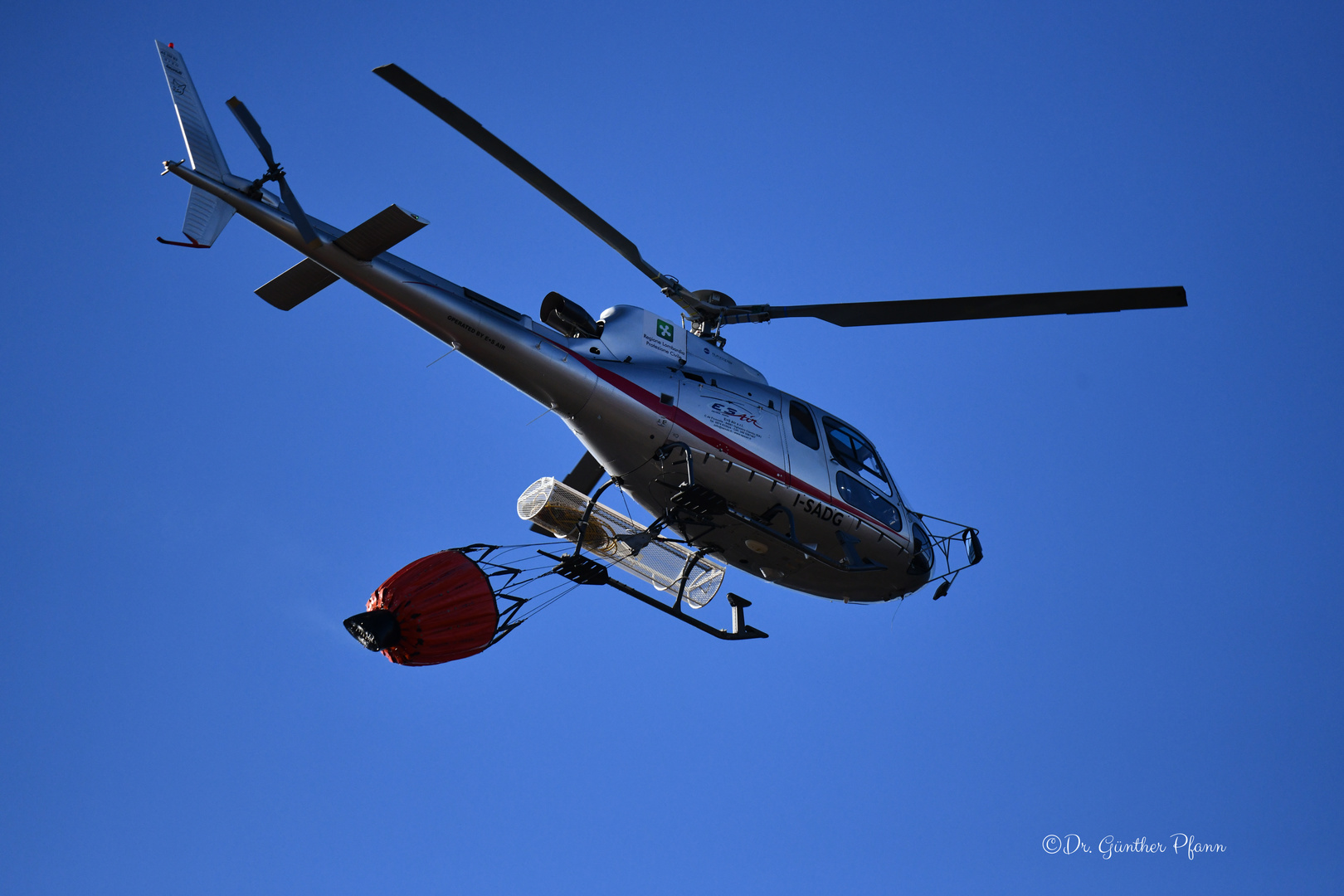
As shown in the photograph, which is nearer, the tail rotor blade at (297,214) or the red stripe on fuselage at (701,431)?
the tail rotor blade at (297,214)

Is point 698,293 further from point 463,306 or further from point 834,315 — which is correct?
point 463,306

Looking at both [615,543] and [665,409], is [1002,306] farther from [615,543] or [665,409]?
[615,543]

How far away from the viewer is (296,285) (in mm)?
15766

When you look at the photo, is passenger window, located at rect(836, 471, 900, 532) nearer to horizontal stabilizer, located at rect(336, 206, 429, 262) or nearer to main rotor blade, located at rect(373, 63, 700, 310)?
main rotor blade, located at rect(373, 63, 700, 310)

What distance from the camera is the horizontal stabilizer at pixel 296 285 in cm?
1556

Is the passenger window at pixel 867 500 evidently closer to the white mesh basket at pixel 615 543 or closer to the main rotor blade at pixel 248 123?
the white mesh basket at pixel 615 543

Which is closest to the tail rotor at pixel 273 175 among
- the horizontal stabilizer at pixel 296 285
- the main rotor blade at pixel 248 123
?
the main rotor blade at pixel 248 123

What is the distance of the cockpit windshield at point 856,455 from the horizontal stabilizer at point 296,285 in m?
8.44

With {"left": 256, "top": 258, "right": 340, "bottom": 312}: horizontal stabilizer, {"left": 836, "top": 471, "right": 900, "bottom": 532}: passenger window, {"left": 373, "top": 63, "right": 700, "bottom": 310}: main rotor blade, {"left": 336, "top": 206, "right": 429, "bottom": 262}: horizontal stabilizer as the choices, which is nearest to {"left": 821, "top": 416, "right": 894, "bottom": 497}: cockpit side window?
{"left": 836, "top": 471, "right": 900, "bottom": 532}: passenger window

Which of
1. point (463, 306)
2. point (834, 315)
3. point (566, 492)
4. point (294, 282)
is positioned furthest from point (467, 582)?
point (834, 315)

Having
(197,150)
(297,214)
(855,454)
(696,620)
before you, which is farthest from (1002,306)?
(197,150)

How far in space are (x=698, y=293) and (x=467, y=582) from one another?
6.45 metres

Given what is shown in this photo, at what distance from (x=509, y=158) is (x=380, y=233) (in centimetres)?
235

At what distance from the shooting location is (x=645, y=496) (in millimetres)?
16500
